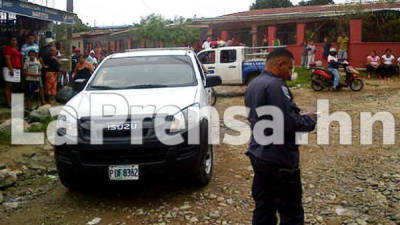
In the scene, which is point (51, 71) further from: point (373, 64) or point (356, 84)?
point (373, 64)

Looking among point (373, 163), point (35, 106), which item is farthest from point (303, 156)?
point (35, 106)

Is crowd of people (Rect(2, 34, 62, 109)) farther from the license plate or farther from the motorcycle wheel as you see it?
the motorcycle wheel

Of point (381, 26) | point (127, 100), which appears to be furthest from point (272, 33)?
point (127, 100)

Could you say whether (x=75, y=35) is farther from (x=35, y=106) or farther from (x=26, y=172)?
(x=26, y=172)

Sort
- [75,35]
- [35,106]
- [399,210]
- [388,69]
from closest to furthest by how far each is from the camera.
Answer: [399,210], [35,106], [388,69], [75,35]

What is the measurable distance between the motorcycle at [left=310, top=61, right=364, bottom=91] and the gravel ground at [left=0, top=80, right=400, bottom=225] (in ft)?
23.7

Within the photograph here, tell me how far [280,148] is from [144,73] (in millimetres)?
3048

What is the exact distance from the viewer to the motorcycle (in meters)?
13.5

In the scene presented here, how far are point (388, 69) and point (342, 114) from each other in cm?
874

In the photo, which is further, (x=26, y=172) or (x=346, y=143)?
(x=346, y=143)

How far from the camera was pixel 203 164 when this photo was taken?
179 inches

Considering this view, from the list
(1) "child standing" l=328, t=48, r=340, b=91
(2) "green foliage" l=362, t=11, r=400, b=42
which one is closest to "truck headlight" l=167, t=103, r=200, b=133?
(1) "child standing" l=328, t=48, r=340, b=91

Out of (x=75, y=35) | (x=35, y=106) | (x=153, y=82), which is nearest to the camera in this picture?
(x=153, y=82)

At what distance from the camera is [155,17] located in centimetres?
2702
